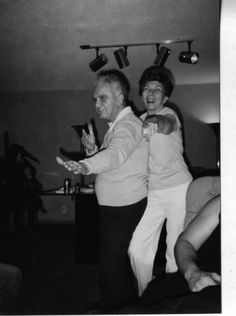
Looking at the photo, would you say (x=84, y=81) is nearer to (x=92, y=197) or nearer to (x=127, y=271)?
(x=92, y=197)

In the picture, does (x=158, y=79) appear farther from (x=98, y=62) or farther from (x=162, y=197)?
(x=162, y=197)

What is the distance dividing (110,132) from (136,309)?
1.07 metres

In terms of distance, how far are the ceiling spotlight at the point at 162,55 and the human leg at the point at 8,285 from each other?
5.81 ft

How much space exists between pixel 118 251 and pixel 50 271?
1.06m

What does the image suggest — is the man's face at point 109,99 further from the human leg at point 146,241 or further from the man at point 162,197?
the human leg at point 146,241

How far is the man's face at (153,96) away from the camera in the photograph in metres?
2.54

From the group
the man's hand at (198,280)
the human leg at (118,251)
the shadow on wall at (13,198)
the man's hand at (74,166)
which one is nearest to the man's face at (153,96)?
the human leg at (118,251)

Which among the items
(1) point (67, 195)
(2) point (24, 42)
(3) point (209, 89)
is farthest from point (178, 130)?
(1) point (67, 195)

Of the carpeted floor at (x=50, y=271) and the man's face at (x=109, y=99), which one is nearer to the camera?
the man's face at (x=109, y=99)

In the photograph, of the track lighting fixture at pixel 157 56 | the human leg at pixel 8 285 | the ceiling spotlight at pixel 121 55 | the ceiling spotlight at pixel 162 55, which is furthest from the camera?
the ceiling spotlight at pixel 121 55

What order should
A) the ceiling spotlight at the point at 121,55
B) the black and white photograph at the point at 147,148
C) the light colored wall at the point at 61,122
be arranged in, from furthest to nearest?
the ceiling spotlight at the point at 121,55, the light colored wall at the point at 61,122, the black and white photograph at the point at 147,148

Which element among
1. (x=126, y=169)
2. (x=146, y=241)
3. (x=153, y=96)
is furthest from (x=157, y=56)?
(x=146, y=241)

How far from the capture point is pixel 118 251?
232cm

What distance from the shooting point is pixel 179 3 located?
2.22 meters
